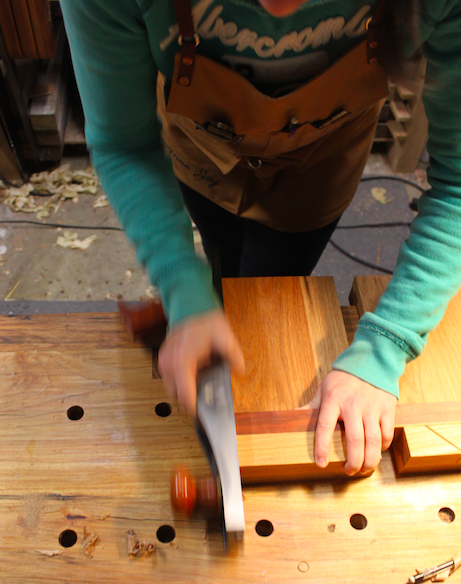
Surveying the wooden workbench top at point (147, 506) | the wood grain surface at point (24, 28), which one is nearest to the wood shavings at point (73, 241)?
the wood grain surface at point (24, 28)

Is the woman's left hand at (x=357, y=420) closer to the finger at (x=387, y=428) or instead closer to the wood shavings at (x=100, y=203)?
the finger at (x=387, y=428)

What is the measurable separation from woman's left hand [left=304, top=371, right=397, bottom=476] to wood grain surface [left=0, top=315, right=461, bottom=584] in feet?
0.26

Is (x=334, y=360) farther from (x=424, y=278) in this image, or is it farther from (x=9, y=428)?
(x=9, y=428)

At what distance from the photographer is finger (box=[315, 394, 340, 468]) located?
69 centimetres

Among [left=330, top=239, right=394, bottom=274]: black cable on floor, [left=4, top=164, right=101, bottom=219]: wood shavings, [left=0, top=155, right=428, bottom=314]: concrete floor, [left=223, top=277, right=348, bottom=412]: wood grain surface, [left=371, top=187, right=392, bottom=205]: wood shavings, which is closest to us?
[left=223, top=277, right=348, bottom=412]: wood grain surface

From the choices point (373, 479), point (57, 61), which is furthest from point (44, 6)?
point (373, 479)

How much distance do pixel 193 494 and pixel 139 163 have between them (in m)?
0.53

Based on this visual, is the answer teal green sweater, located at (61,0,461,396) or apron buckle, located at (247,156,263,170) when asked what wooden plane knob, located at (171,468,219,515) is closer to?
teal green sweater, located at (61,0,461,396)

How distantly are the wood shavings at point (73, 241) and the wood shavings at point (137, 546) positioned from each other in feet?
5.90

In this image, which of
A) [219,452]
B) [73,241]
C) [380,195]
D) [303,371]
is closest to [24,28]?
[73,241]

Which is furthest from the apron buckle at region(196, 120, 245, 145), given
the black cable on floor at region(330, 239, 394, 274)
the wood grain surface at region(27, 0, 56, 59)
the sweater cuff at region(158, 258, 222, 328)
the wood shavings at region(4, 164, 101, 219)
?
the wood shavings at region(4, 164, 101, 219)

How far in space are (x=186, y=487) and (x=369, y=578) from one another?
12.1 inches

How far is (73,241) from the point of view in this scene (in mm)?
2270

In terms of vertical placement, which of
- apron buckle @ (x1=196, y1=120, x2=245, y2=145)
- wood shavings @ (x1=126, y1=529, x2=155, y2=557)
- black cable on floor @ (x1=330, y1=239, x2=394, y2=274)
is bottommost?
black cable on floor @ (x1=330, y1=239, x2=394, y2=274)
